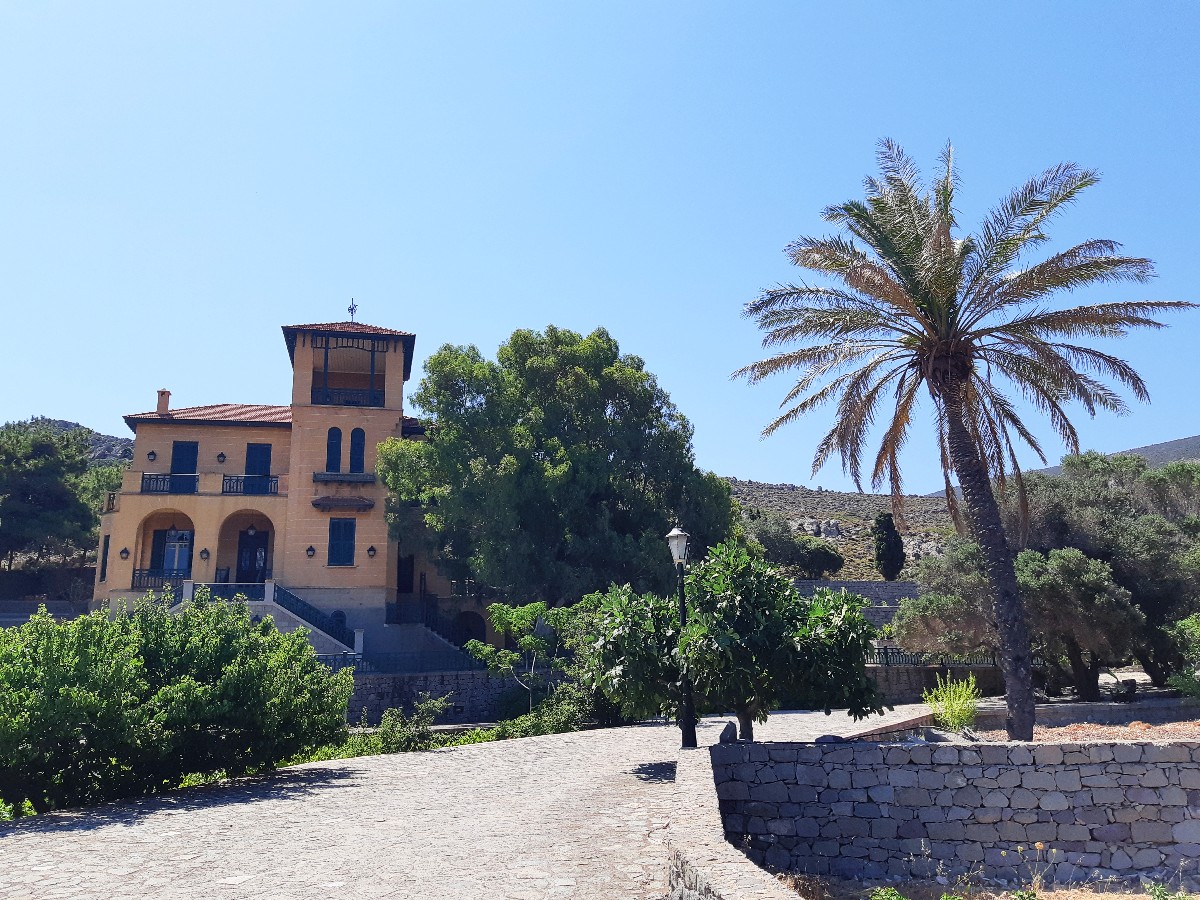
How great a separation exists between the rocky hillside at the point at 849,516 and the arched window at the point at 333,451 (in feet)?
106

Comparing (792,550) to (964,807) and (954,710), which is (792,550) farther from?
(964,807)

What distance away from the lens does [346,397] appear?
32906 mm

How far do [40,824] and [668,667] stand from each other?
8.18 m

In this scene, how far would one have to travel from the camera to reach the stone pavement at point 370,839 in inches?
275

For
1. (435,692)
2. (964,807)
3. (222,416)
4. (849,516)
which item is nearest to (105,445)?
(222,416)

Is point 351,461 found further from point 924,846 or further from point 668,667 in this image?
point 924,846

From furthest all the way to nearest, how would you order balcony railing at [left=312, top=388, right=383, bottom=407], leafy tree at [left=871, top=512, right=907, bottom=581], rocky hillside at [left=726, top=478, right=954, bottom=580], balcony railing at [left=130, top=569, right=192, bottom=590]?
1. rocky hillside at [left=726, top=478, right=954, bottom=580]
2. leafy tree at [left=871, top=512, right=907, bottom=581]
3. balcony railing at [left=312, top=388, right=383, bottom=407]
4. balcony railing at [left=130, top=569, right=192, bottom=590]

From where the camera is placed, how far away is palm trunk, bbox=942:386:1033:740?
14.7 meters

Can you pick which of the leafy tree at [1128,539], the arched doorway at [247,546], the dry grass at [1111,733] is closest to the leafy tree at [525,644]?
the dry grass at [1111,733]

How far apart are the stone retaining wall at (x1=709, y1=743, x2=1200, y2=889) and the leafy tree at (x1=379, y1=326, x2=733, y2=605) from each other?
16.0 metres

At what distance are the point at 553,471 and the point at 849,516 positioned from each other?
52.1 m

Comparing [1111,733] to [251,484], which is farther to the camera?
[251,484]

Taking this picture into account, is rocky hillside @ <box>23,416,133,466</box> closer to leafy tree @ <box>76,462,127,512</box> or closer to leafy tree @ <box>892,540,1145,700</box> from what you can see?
leafy tree @ <box>76,462,127,512</box>

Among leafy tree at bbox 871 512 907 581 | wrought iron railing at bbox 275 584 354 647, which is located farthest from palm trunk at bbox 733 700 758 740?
leafy tree at bbox 871 512 907 581
